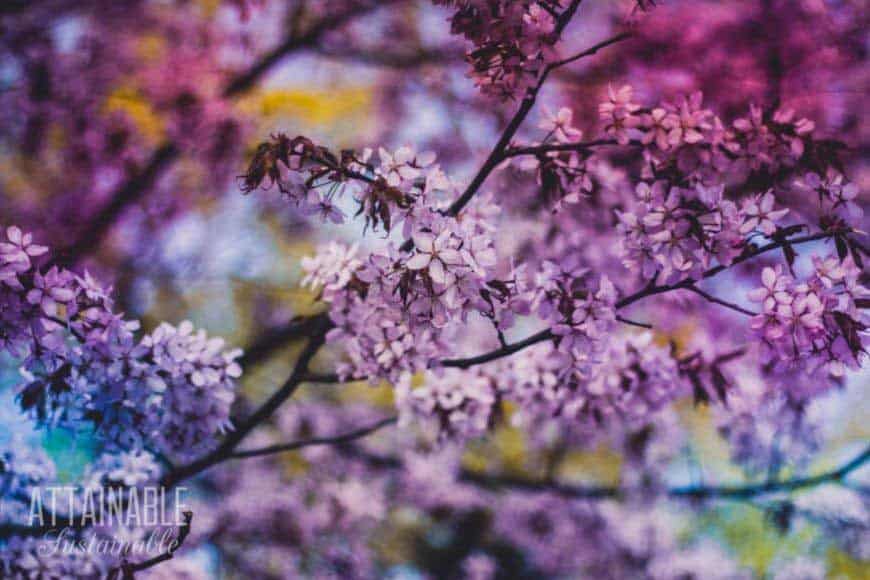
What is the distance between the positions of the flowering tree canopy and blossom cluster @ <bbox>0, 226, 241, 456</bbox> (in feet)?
0.04

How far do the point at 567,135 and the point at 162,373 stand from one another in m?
1.54

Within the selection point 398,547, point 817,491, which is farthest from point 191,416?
point 398,547

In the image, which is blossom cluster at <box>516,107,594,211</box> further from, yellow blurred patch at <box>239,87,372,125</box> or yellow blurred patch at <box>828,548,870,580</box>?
yellow blurred patch at <box>828,548,870,580</box>

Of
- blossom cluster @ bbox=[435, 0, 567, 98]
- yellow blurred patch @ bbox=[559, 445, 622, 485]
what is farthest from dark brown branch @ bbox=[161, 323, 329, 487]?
yellow blurred patch @ bbox=[559, 445, 622, 485]

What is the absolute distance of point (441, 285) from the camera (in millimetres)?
1882

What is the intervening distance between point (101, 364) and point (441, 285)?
109 centimetres

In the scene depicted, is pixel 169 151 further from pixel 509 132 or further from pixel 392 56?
pixel 509 132

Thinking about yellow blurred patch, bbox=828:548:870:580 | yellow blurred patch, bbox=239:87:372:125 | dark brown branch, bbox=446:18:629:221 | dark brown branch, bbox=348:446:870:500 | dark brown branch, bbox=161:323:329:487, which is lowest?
yellow blurred patch, bbox=828:548:870:580

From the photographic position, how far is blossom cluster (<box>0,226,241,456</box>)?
6.59ft

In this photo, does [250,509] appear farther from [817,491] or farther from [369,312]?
[817,491]

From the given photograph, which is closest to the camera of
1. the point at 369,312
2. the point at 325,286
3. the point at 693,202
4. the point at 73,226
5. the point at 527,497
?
the point at 693,202

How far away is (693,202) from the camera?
207 cm

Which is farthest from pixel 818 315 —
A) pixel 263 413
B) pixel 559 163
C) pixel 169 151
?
pixel 169 151

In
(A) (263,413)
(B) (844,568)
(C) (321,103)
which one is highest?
(C) (321,103)
